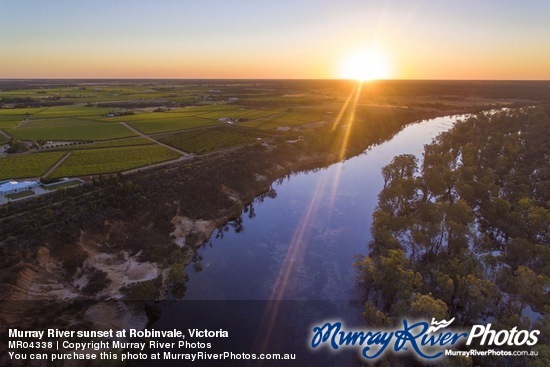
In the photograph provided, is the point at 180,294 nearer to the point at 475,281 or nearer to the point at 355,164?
the point at 475,281

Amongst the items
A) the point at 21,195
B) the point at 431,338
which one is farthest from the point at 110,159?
the point at 431,338

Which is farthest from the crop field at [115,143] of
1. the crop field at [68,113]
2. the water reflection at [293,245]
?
the crop field at [68,113]

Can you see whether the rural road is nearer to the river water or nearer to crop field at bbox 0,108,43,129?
the river water

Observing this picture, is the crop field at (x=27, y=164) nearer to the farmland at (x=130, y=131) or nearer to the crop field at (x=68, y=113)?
the farmland at (x=130, y=131)

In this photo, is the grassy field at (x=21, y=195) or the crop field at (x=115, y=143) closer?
the grassy field at (x=21, y=195)

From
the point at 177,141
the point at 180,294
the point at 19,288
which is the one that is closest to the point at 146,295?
the point at 180,294

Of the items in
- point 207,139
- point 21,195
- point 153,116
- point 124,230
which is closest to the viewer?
point 124,230

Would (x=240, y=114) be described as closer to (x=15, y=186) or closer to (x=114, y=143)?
(x=114, y=143)
